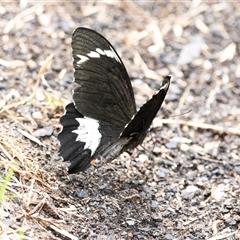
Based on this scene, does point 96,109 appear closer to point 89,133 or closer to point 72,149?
point 89,133

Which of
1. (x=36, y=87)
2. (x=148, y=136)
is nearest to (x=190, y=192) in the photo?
(x=148, y=136)

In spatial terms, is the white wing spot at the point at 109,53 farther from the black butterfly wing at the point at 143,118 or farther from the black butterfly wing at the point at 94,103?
the black butterfly wing at the point at 143,118

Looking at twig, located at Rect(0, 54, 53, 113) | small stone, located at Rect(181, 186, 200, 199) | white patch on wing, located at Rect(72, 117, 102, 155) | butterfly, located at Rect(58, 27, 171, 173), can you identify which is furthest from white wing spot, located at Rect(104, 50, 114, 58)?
small stone, located at Rect(181, 186, 200, 199)

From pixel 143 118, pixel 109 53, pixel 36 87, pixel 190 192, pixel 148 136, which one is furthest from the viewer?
pixel 148 136

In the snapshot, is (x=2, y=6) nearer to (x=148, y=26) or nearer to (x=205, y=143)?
(x=148, y=26)

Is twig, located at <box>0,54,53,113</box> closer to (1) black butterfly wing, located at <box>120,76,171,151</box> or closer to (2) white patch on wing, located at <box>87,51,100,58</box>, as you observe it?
(2) white patch on wing, located at <box>87,51,100,58</box>

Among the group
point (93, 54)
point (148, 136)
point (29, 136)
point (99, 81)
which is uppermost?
point (93, 54)

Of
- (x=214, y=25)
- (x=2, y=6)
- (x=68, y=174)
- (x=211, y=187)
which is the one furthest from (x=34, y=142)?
(x=214, y=25)
